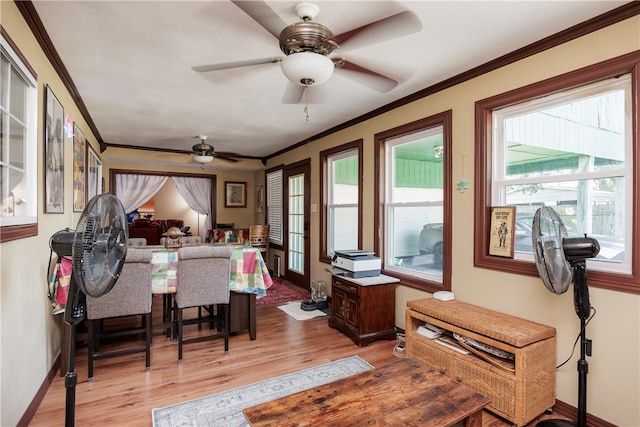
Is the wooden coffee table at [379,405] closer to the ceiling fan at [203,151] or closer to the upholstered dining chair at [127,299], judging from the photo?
the upholstered dining chair at [127,299]

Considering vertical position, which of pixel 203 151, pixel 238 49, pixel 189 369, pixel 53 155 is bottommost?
pixel 189 369

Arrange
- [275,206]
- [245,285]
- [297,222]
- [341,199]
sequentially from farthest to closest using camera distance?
[275,206]
[297,222]
[341,199]
[245,285]

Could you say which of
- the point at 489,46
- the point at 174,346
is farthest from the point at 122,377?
the point at 489,46

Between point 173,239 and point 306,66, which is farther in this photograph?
point 173,239

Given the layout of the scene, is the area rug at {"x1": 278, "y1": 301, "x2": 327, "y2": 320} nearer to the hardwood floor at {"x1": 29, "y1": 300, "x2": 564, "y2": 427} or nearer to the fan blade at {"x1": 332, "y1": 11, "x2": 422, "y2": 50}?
the hardwood floor at {"x1": 29, "y1": 300, "x2": 564, "y2": 427}

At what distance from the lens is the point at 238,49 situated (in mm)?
2354

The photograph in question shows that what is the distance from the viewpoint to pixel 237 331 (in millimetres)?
3424

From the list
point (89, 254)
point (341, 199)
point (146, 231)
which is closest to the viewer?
point (89, 254)

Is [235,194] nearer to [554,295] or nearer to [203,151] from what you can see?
[203,151]

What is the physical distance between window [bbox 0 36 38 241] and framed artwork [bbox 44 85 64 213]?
0.80ft

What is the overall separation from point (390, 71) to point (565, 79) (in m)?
1.21

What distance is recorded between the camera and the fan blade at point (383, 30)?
1.56 metres

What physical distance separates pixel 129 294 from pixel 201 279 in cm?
55

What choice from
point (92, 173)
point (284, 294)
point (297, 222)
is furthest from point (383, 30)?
point (92, 173)
